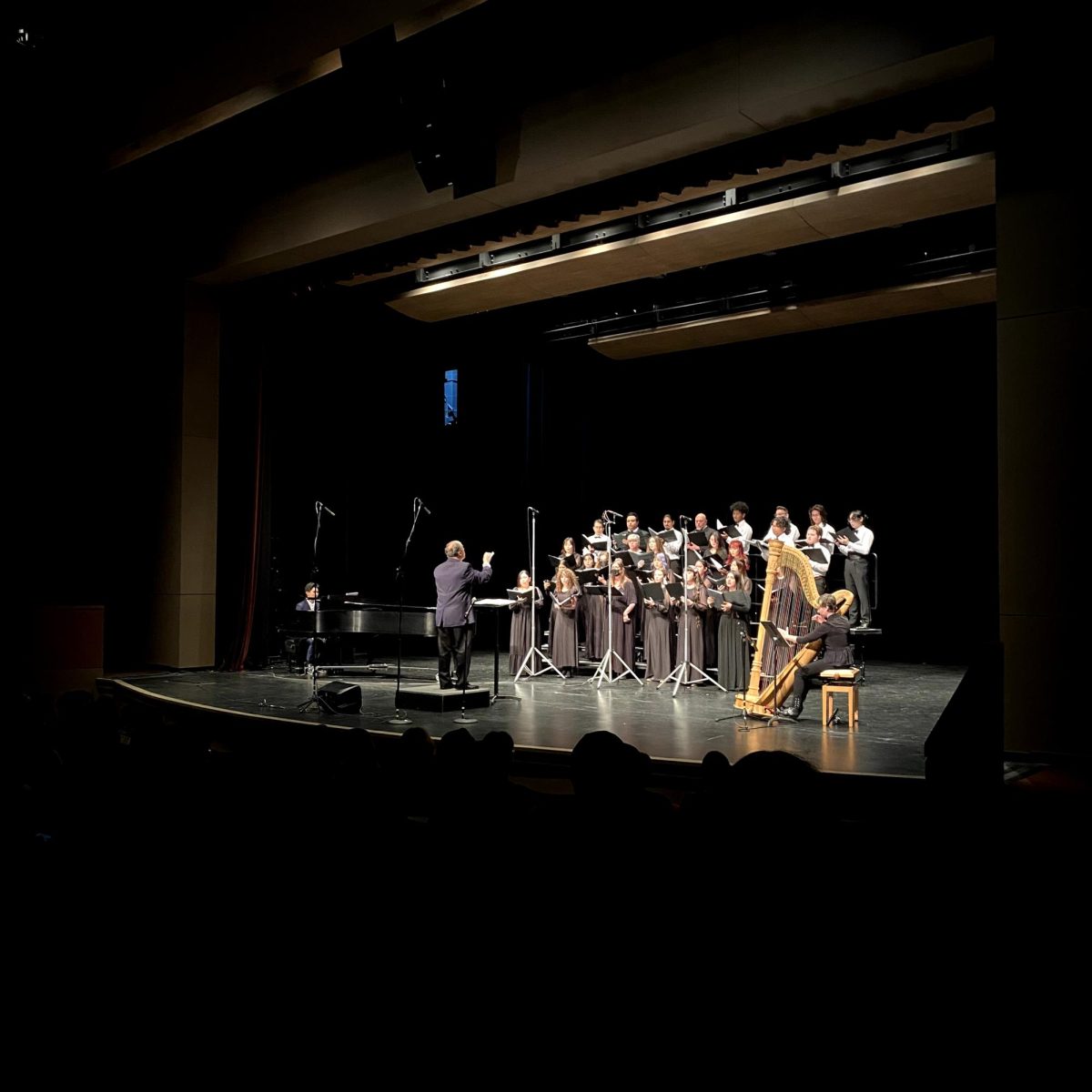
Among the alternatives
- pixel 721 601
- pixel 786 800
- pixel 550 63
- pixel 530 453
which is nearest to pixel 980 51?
pixel 550 63

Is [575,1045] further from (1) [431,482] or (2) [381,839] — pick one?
(1) [431,482]

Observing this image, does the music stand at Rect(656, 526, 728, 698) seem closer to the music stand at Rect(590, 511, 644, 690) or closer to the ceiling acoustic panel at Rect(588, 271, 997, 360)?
the music stand at Rect(590, 511, 644, 690)

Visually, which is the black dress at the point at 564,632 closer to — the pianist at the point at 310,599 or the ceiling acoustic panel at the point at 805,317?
the pianist at the point at 310,599

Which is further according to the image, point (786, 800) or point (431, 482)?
point (431, 482)

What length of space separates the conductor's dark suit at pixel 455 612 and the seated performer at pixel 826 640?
2773mm

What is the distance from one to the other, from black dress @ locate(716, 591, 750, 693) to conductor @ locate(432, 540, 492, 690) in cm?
244

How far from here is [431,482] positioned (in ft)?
47.1

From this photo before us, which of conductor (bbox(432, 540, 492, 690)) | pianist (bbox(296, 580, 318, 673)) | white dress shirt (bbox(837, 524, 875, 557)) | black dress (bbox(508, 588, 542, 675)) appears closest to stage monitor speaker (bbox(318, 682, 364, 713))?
conductor (bbox(432, 540, 492, 690))

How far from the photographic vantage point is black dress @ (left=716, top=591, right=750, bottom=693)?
9148 millimetres

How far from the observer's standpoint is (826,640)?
691 cm

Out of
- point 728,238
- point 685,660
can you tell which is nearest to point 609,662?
point 685,660

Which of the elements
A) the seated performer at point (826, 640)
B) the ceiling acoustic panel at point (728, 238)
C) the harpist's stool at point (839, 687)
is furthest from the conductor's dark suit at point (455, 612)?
the ceiling acoustic panel at point (728, 238)

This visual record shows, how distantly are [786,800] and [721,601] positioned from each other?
24.1 feet

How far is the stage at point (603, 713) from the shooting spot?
5789mm
